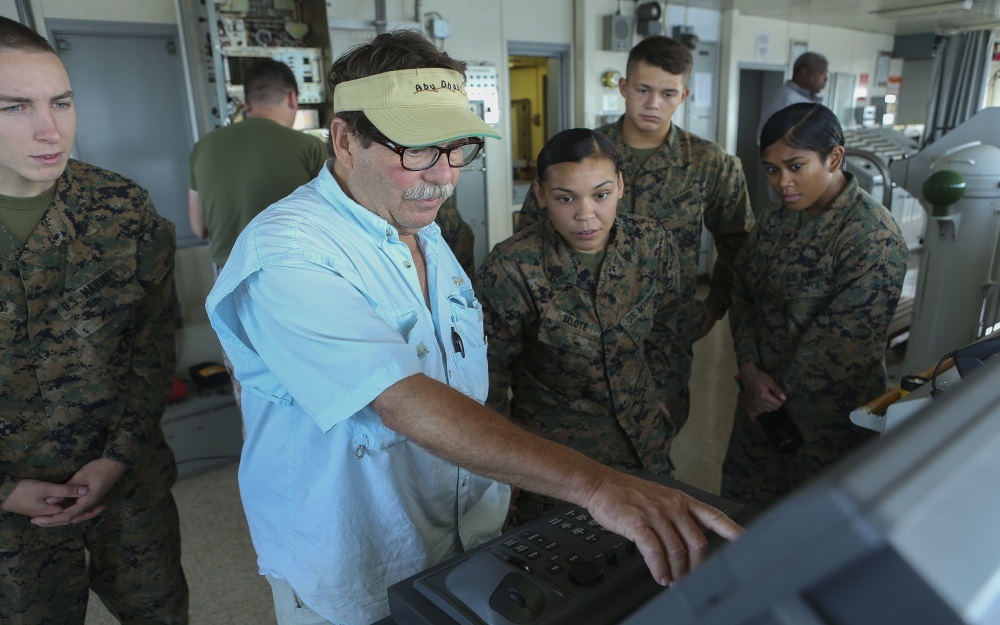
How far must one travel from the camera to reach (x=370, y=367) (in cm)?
78

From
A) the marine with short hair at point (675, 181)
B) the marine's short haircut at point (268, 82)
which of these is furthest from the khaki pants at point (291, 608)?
the marine's short haircut at point (268, 82)

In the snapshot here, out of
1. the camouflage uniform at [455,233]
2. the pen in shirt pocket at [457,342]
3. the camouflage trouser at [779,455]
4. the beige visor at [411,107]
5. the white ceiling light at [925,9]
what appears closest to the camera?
the beige visor at [411,107]

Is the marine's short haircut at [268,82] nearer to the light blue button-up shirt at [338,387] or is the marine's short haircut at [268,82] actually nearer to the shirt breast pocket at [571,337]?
the shirt breast pocket at [571,337]

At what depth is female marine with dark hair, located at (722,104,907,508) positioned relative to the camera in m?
1.70

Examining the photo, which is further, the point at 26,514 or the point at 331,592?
the point at 26,514

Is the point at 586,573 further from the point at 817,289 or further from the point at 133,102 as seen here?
the point at 133,102

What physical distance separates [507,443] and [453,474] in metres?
0.33

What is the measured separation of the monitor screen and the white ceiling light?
6375mm

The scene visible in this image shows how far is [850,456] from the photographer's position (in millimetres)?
285

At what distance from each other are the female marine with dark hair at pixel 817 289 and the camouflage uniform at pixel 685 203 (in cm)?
23

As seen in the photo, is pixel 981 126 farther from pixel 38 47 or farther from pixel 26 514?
pixel 26 514

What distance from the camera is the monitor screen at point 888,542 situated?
9.9 inches

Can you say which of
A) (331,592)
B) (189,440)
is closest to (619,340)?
(331,592)

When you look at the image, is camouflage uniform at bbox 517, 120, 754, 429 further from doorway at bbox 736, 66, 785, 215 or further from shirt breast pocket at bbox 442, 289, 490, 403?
doorway at bbox 736, 66, 785, 215
